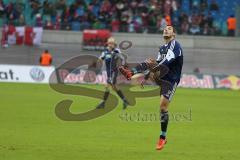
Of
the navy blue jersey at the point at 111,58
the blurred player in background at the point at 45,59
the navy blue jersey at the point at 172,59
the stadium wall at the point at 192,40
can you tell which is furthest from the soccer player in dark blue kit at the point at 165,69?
the stadium wall at the point at 192,40

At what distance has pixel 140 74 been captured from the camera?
13805 millimetres

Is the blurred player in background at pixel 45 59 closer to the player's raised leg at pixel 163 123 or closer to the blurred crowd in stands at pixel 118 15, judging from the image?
the blurred crowd in stands at pixel 118 15

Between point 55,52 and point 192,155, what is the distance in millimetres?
24510

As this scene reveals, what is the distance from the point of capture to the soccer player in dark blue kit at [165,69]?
531 inches

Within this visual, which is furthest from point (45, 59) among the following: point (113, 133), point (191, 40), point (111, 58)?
point (113, 133)

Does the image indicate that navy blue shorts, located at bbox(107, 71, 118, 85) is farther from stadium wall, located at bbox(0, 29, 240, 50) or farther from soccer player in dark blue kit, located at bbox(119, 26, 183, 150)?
stadium wall, located at bbox(0, 29, 240, 50)

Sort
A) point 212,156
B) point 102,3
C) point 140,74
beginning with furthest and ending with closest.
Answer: point 102,3
point 140,74
point 212,156

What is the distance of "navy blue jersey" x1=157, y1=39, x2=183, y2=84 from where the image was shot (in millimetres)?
13445

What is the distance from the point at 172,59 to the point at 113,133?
3609mm

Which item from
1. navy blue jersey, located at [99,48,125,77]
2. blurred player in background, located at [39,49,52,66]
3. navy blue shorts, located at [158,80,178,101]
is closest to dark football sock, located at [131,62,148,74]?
navy blue shorts, located at [158,80,178,101]

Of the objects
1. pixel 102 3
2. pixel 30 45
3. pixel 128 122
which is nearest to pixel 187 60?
pixel 102 3

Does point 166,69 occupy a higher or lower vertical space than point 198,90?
higher

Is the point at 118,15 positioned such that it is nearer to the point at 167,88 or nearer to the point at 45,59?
the point at 45,59

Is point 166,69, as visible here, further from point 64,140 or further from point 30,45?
point 30,45
